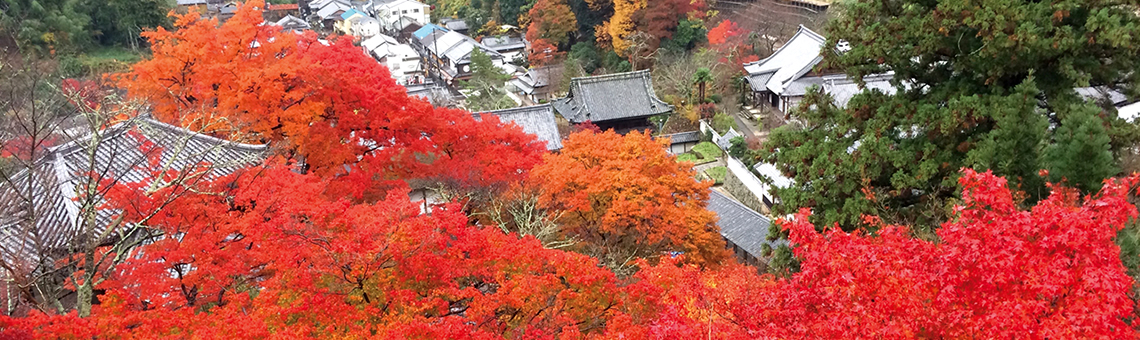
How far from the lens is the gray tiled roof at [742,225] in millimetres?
22875

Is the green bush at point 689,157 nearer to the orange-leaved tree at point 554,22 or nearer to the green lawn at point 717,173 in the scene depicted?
the green lawn at point 717,173

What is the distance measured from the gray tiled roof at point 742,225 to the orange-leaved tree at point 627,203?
5020mm

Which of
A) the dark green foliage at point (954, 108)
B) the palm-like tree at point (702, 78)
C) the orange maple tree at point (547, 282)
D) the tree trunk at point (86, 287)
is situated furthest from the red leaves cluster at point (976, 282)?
the palm-like tree at point (702, 78)

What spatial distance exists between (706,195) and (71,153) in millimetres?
13166

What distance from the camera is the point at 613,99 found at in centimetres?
3544

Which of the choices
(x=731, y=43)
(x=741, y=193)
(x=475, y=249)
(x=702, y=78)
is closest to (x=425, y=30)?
(x=731, y=43)

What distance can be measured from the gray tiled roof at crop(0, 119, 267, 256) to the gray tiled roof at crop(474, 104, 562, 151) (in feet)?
51.9

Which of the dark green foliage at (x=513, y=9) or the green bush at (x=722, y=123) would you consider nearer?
the green bush at (x=722, y=123)

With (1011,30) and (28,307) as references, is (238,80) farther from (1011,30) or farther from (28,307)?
(1011,30)

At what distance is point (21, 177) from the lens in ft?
41.7

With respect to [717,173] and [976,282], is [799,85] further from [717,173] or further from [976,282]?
[976,282]

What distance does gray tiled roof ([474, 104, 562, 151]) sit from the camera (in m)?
30.1

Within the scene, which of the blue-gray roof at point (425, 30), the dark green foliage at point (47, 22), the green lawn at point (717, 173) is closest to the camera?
the green lawn at point (717, 173)

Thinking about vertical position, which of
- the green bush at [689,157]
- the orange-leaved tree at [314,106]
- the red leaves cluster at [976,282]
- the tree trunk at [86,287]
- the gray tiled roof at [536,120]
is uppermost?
the red leaves cluster at [976,282]
